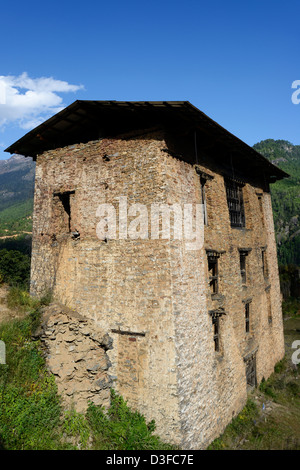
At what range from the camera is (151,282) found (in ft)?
24.2

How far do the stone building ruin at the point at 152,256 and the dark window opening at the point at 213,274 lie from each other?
0.04 m

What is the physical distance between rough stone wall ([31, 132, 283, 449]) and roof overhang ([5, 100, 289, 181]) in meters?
0.46

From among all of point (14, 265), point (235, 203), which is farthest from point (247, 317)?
point (14, 265)

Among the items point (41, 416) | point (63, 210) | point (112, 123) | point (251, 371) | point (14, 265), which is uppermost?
point (112, 123)

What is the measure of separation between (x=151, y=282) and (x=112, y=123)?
5154 millimetres

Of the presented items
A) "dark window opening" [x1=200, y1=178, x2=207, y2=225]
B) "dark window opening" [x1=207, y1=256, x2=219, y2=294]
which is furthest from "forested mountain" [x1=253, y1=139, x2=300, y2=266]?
"dark window opening" [x1=207, y1=256, x2=219, y2=294]

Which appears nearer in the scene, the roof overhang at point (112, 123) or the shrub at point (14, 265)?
the roof overhang at point (112, 123)

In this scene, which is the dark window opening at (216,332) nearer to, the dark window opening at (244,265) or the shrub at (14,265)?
the dark window opening at (244,265)

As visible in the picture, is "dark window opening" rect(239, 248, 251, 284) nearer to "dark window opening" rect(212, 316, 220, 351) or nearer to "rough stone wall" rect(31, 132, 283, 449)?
"rough stone wall" rect(31, 132, 283, 449)

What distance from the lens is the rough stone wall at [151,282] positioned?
280 inches

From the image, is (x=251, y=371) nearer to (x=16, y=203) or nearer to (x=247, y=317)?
(x=247, y=317)

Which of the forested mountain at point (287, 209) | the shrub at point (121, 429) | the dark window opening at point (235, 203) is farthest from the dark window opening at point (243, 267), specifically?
the forested mountain at point (287, 209)
